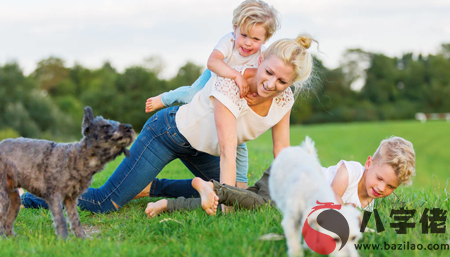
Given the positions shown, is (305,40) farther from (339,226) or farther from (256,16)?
(339,226)

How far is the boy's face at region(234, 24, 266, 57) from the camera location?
5246 millimetres

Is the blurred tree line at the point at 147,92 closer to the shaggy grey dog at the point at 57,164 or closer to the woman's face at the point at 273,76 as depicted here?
the woman's face at the point at 273,76

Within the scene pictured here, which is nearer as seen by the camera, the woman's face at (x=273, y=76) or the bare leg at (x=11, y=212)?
the bare leg at (x=11, y=212)

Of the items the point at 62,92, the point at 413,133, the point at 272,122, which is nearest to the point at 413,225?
the point at 272,122

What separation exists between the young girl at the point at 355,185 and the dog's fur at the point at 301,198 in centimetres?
137

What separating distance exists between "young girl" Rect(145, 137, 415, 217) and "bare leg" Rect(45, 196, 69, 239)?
105 cm

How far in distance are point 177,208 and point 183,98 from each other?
1941 mm

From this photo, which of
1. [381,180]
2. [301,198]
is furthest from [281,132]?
[301,198]

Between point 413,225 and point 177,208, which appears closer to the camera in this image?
point 413,225

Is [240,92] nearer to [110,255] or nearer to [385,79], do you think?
[110,255]

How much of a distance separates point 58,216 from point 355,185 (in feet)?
10.7

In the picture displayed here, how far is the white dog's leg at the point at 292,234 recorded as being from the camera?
101 inches

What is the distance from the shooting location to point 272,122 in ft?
15.2

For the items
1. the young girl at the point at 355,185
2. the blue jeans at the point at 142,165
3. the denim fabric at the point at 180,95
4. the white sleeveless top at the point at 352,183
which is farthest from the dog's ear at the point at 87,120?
the white sleeveless top at the point at 352,183
